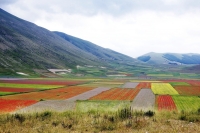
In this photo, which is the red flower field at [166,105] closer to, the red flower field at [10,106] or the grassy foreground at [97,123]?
the grassy foreground at [97,123]

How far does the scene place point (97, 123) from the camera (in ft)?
49.6

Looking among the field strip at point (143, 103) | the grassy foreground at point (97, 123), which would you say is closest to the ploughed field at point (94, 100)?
the field strip at point (143, 103)

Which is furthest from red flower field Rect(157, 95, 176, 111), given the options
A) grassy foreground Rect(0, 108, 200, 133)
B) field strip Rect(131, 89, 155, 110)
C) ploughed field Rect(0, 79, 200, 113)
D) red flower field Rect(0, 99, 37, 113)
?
red flower field Rect(0, 99, 37, 113)

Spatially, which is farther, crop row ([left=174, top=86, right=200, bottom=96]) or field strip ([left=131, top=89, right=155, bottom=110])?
A: crop row ([left=174, top=86, right=200, bottom=96])

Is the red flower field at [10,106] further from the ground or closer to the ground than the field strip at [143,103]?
further from the ground

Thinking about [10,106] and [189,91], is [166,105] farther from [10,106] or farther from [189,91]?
[189,91]

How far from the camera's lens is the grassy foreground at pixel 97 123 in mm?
13602

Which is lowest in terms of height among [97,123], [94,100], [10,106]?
[94,100]

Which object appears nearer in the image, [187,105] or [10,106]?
[10,106]

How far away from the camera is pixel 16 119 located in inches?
626

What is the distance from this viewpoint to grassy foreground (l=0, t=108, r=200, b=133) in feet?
44.6

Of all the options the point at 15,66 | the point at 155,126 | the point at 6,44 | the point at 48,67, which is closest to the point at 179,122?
the point at 155,126

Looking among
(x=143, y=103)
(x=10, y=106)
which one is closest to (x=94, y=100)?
(x=143, y=103)

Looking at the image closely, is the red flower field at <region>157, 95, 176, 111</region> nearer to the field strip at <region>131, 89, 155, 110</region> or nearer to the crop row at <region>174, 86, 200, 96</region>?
the field strip at <region>131, 89, 155, 110</region>
